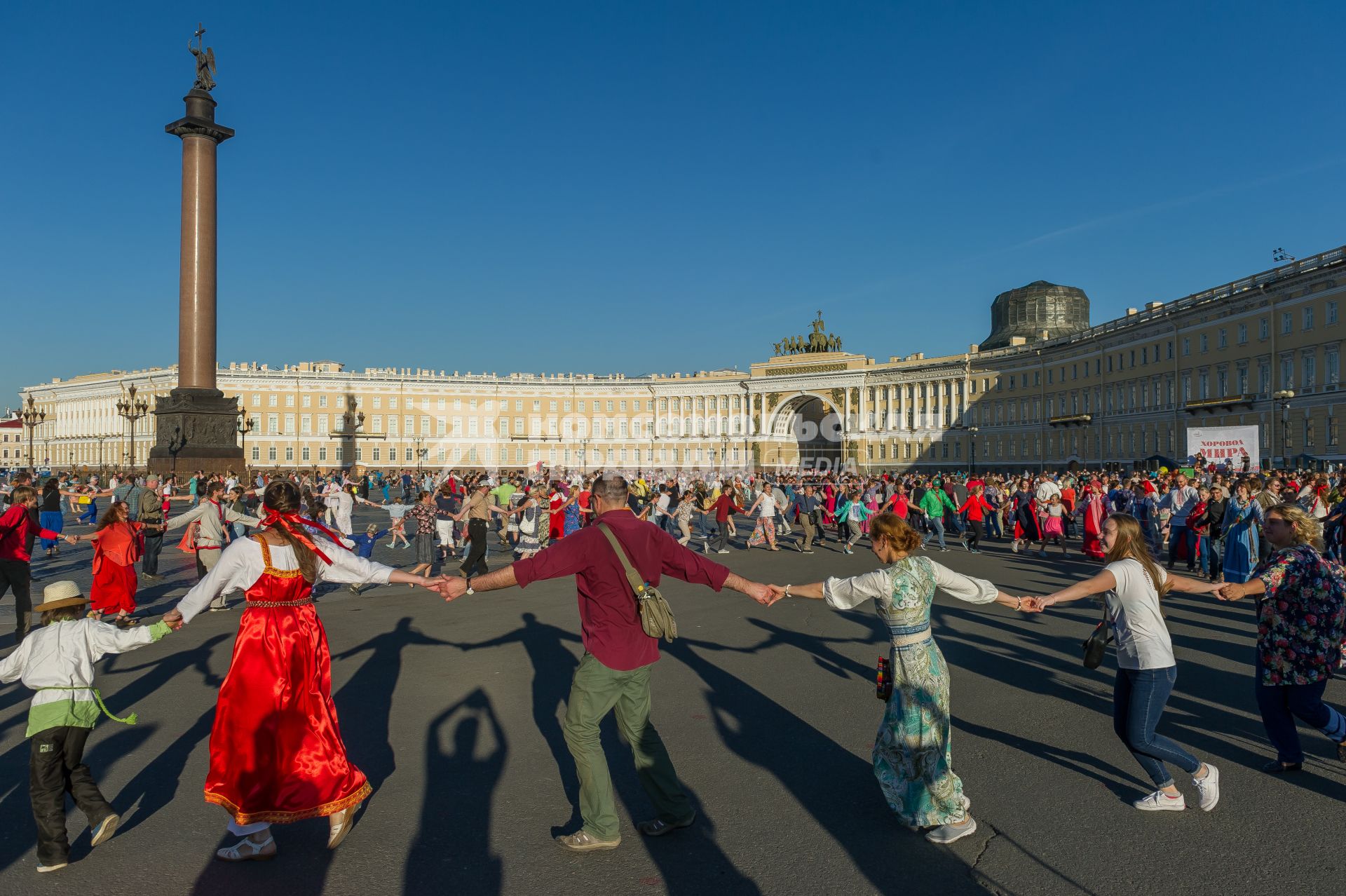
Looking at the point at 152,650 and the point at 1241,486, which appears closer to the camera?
the point at 152,650

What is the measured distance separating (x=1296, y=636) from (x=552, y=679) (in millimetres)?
5536

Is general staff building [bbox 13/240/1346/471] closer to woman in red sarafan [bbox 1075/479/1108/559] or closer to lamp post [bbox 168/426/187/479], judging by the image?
woman in red sarafan [bbox 1075/479/1108/559]

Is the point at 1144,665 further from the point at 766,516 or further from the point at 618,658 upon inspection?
the point at 766,516

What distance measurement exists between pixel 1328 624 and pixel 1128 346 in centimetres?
6443

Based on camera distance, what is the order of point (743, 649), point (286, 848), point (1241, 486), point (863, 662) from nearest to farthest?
point (286, 848), point (863, 662), point (743, 649), point (1241, 486)

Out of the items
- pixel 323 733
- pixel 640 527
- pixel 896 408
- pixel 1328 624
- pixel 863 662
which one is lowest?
pixel 863 662

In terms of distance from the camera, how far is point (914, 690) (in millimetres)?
4629

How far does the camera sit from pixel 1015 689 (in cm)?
762

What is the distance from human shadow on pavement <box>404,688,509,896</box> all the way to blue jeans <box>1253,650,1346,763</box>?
183 inches

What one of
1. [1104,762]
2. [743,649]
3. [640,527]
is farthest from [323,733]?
[743,649]

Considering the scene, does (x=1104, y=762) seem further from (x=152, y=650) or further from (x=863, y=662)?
(x=152, y=650)

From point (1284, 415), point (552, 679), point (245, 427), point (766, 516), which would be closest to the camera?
point (552, 679)

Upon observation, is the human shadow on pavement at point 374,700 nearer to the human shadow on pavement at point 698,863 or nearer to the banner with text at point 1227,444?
the human shadow on pavement at point 698,863

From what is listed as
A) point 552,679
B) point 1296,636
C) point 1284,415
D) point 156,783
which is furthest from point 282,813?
point 1284,415
